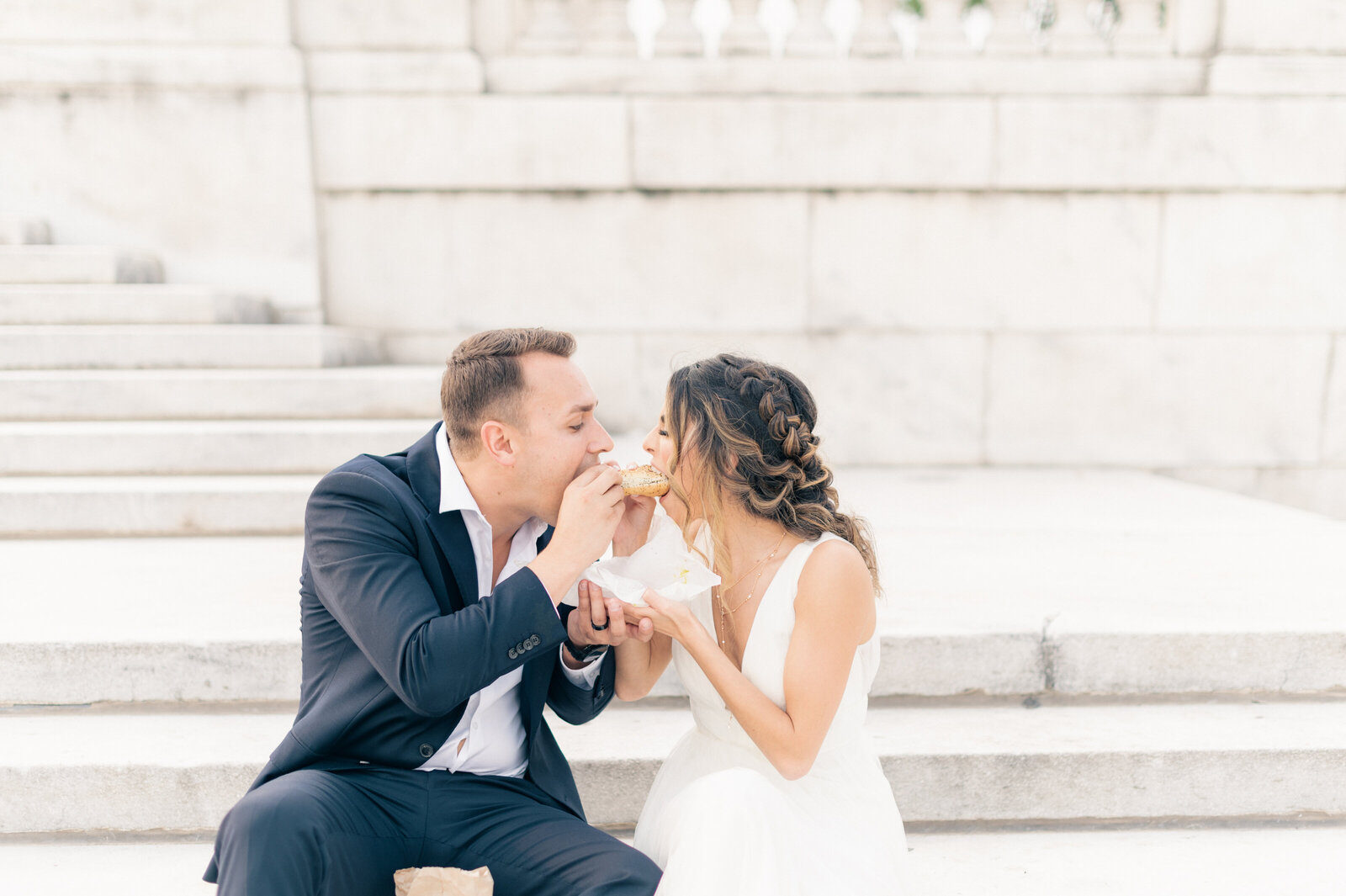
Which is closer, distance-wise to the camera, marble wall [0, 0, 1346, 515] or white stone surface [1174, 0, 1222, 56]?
marble wall [0, 0, 1346, 515]

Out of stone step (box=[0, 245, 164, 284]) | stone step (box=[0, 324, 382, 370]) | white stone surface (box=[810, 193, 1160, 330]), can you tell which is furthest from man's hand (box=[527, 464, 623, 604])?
stone step (box=[0, 245, 164, 284])

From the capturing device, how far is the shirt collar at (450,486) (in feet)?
7.48

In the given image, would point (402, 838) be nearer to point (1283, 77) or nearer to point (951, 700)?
point (951, 700)

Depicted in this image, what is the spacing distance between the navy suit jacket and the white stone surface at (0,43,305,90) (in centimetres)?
518

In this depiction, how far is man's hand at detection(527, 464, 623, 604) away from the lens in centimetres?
212

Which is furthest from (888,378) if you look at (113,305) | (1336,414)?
(113,305)

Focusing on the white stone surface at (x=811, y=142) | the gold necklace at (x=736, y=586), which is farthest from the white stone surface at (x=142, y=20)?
the gold necklace at (x=736, y=586)

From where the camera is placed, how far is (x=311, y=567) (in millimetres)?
2227

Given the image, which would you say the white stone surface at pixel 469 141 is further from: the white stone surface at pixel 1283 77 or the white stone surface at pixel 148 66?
the white stone surface at pixel 1283 77

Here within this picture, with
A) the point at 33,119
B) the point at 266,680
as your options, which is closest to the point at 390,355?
the point at 33,119

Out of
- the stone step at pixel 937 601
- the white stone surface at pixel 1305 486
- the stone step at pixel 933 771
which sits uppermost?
the stone step at pixel 937 601

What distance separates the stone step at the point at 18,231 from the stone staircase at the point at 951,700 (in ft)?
7.54

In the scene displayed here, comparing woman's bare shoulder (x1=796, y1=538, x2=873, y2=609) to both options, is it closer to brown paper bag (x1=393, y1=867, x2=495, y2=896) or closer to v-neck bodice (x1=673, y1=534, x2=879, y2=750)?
v-neck bodice (x1=673, y1=534, x2=879, y2=750)

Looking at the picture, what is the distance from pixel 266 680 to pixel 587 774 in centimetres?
131
